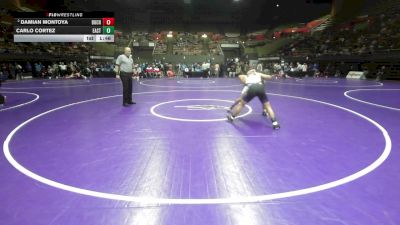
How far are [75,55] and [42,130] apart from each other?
85.2 ft

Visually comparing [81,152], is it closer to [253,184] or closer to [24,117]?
[253,184]

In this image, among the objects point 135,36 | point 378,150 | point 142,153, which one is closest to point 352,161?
point 378,150

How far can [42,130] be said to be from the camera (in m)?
6.74
